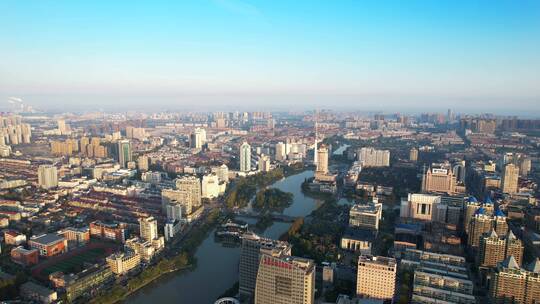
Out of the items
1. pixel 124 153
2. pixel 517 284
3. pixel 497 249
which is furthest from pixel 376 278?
pixel 124 153

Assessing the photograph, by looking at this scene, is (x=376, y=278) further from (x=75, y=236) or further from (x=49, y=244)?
(x=75, y=236)

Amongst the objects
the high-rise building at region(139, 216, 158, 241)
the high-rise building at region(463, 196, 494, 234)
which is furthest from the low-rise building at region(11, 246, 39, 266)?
the high-rise building at region(463, 196, 494, 234)

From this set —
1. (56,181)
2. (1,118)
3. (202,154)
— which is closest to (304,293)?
(56,181)

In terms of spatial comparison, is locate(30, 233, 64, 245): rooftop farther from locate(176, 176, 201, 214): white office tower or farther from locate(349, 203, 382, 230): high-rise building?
locate(349, 203, 382, 230): high-rise building

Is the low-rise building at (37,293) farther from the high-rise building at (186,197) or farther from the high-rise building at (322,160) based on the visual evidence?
the high-rise building at (322,160)

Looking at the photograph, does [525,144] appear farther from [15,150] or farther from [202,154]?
[15,150]

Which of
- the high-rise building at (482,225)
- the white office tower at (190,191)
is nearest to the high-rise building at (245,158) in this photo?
the white office tower at (190,191)
